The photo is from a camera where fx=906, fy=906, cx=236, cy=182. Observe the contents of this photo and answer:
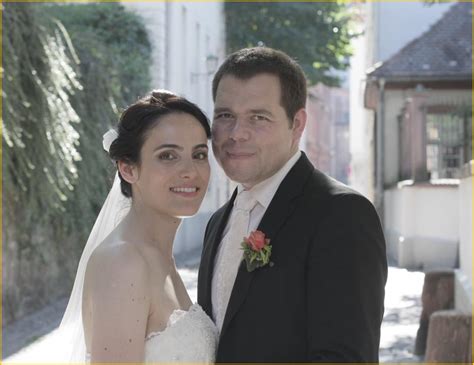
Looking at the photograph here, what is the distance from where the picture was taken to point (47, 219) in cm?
1229

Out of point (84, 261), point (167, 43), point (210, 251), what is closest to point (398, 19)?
point (167, 43)

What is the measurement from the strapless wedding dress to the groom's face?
0.53 metres

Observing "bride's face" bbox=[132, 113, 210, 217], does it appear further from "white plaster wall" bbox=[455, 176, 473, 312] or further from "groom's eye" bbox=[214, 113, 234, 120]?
"white plaster wall" bbox=[455, 176, 473, 312]

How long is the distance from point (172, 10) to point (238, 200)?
59.6ft

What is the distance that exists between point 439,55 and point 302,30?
6.14 meters

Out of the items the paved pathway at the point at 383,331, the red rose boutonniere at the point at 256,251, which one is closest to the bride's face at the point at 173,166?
the red rose boutonniere at the point at 256,251

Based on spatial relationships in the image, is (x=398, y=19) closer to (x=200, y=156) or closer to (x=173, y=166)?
(x=200, y=156)

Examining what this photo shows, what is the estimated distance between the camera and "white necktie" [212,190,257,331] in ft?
10.6

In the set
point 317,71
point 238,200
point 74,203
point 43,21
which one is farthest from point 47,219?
point 317,71

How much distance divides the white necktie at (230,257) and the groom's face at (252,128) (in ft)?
0.33

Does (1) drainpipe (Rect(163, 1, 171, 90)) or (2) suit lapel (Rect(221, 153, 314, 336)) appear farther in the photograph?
(1) drainpipe (Rect(163, 1, 171, 90))

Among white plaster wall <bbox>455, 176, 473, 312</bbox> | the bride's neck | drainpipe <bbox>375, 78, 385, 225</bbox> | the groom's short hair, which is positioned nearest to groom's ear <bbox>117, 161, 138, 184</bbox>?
the bride's neck

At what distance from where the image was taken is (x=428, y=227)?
18.9 m

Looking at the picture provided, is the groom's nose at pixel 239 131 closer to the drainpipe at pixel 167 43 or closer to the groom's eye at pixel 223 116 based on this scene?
the groom's eye at pixel 223 116
